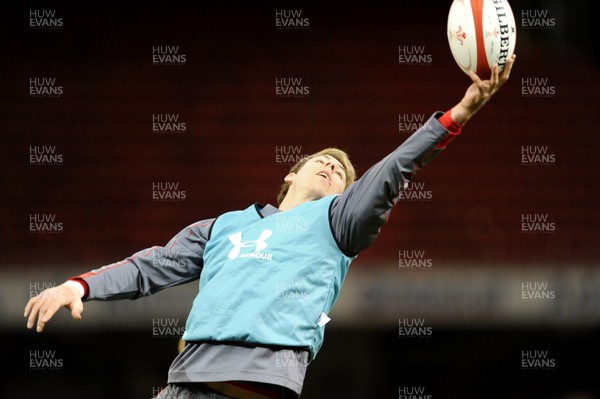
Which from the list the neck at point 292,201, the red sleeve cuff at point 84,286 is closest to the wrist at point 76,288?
the red sleeve cuff at point 84,286

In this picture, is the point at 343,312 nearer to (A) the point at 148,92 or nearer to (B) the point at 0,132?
(A) the point at 148,92

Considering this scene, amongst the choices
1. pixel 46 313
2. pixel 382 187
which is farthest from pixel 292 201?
pixel 46 313

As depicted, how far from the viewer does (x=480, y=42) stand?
3.03 meters

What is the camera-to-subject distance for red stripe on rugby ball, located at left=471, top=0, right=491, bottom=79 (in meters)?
2.99

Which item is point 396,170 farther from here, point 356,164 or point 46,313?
point 356,164

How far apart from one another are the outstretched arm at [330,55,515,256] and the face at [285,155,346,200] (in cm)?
52

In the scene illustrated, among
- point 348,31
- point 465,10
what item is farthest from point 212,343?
point 348,31

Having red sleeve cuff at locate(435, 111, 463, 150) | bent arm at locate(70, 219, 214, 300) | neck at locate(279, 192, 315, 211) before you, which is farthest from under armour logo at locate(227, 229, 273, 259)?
red sleeve cuff at locate(435, 111, 463, 150)

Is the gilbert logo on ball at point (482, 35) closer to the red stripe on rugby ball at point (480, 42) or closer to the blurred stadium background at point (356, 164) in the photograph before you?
the red stripe on rugby ball at point (480, 42)

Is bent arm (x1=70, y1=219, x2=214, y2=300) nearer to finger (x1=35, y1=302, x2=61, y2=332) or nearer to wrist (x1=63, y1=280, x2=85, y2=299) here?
wrist (x1=63, y1=280, x2=85, y2=299)

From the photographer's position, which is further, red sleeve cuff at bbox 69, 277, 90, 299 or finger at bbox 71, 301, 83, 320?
red sleeve cuff at bbox 69, 277, 90, 299

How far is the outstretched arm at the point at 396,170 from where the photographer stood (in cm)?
269

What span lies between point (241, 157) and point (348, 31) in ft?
4.76

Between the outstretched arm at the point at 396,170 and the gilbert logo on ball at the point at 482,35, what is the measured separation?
0.15 meters
